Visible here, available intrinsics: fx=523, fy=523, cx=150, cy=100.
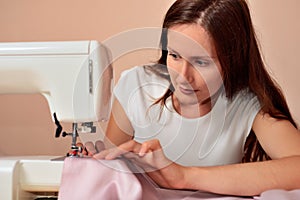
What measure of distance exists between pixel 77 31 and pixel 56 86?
0.69 m

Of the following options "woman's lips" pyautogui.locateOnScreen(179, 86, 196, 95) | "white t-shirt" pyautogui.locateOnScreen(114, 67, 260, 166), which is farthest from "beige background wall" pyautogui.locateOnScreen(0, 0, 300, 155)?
"woman's lips" pyautogui.locateOnScreen(179, 86, 196, 95)

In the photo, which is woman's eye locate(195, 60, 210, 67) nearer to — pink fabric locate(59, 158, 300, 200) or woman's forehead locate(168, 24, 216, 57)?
woman's forehead locate(168, 24, 216, 57)

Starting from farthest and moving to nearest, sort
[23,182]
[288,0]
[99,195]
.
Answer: [288,0] < [23,182] < [99,195]

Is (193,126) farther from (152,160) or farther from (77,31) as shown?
(77,31)

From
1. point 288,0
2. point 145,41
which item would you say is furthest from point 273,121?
point 288,0

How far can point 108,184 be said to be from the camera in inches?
27.1

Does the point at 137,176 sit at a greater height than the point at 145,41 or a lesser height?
lesser

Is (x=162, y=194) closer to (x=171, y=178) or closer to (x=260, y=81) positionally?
(x=171, y=178)

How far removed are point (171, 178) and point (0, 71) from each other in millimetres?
394

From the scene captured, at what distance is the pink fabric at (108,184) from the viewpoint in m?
0.68

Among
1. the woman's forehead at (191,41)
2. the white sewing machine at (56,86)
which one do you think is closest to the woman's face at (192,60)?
the woman's forehead at (191,41)

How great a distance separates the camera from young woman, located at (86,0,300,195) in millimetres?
760

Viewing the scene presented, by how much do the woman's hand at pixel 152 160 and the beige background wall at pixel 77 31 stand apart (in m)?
0.78

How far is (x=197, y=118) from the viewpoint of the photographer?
3.43 feet
